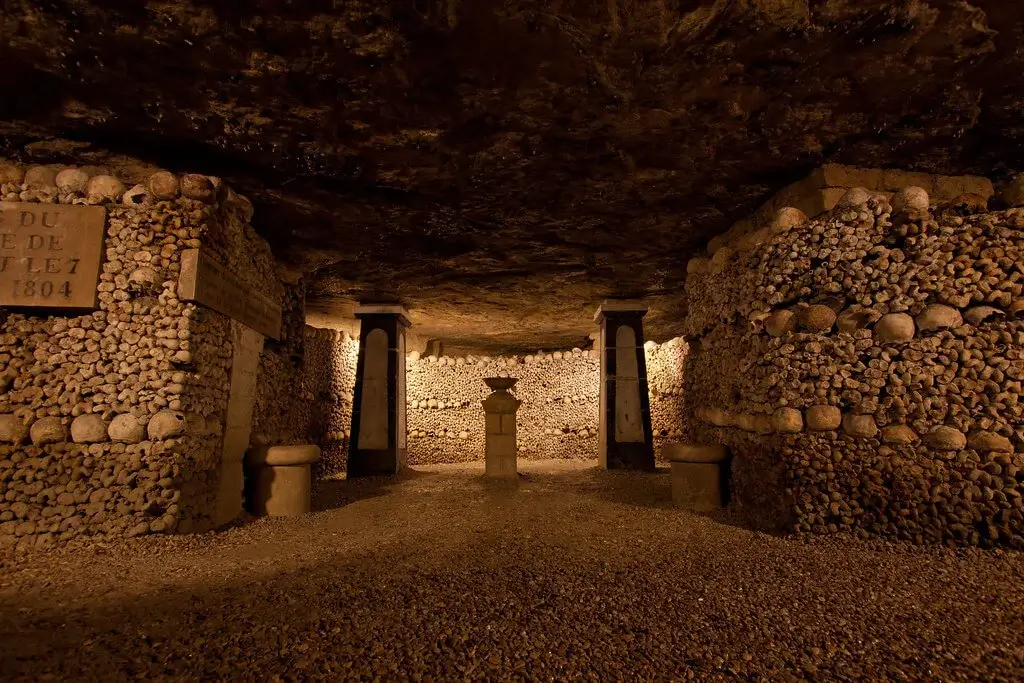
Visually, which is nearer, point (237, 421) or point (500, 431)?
point (237, 421)

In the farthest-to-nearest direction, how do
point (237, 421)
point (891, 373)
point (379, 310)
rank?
1. point (379, 310)
2. point (237, 421)
3. point (891, 373)

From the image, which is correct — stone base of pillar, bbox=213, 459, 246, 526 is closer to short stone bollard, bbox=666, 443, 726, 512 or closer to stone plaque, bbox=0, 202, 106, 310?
stone plaque, bbox=0, 202, 106, 310

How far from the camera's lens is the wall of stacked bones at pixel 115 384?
3.55 meters

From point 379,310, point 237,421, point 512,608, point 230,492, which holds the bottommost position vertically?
point 512,608

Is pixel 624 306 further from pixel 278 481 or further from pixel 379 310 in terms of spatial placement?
pixel 278 481

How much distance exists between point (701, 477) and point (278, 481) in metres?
4.26

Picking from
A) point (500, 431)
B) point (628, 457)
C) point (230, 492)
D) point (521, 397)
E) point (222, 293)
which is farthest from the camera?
point (521, 397)

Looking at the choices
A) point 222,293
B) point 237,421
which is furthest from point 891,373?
point 237,421

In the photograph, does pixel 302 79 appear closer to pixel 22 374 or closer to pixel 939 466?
pixel 22 374

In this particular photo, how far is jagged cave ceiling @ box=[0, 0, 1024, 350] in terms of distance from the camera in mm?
2652

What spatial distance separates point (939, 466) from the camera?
11.2ft

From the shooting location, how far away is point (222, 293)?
14.4 ft

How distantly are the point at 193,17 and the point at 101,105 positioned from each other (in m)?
1.33

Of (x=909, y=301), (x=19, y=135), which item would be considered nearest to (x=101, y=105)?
(x=19, y=135)
